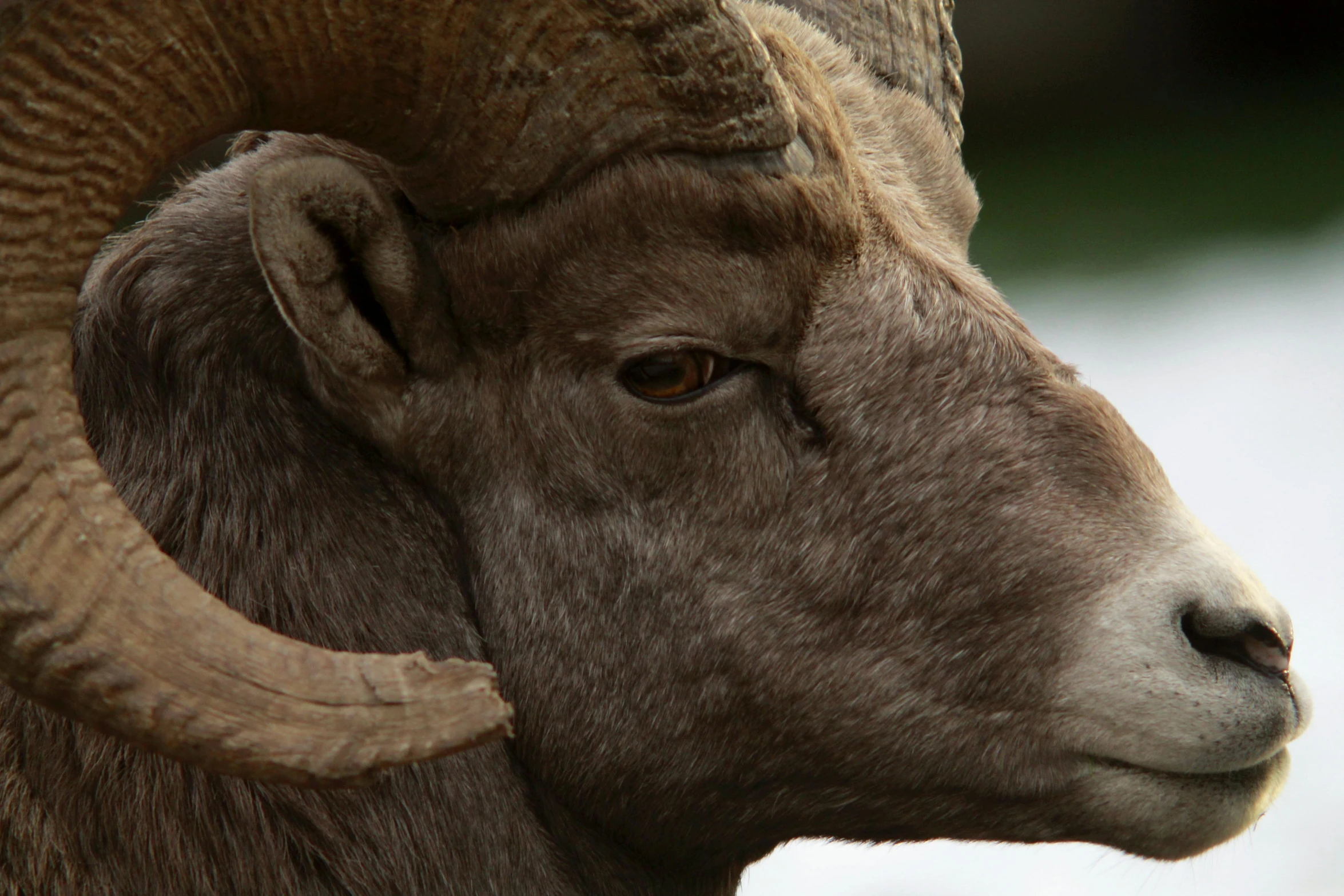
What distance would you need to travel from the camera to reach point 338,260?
80.4 inches

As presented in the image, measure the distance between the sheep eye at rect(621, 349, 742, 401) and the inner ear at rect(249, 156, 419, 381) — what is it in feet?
1.22

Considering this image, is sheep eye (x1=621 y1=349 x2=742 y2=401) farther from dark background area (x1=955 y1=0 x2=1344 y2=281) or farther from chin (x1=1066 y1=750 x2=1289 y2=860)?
dark background area (x1=955 y1=0 x2=1344 y2=281)

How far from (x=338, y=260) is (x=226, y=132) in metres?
0.25

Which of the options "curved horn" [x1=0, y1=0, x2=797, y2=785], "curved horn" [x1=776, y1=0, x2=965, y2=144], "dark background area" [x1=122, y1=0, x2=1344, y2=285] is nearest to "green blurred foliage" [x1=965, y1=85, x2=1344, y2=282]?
"dark background area" [x1=122, y1=0, x2=1344, y2=285]

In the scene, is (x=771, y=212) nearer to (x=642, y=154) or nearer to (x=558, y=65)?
(x=642, y=154)

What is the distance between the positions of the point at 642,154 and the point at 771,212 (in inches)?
8.5

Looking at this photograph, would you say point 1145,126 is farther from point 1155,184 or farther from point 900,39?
point 900,39

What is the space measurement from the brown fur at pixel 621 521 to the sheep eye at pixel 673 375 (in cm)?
3

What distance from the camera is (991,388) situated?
6.99 feet

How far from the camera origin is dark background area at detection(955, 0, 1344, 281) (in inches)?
389

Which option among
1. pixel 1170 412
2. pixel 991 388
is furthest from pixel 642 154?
pixel 1170 412

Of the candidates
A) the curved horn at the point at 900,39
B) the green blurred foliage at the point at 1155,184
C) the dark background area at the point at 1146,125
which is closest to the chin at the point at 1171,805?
the curved horn at the point at 900,39

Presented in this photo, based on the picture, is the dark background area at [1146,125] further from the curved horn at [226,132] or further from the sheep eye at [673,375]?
the curved horn at [226,132]

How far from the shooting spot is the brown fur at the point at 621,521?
2.05 meters
